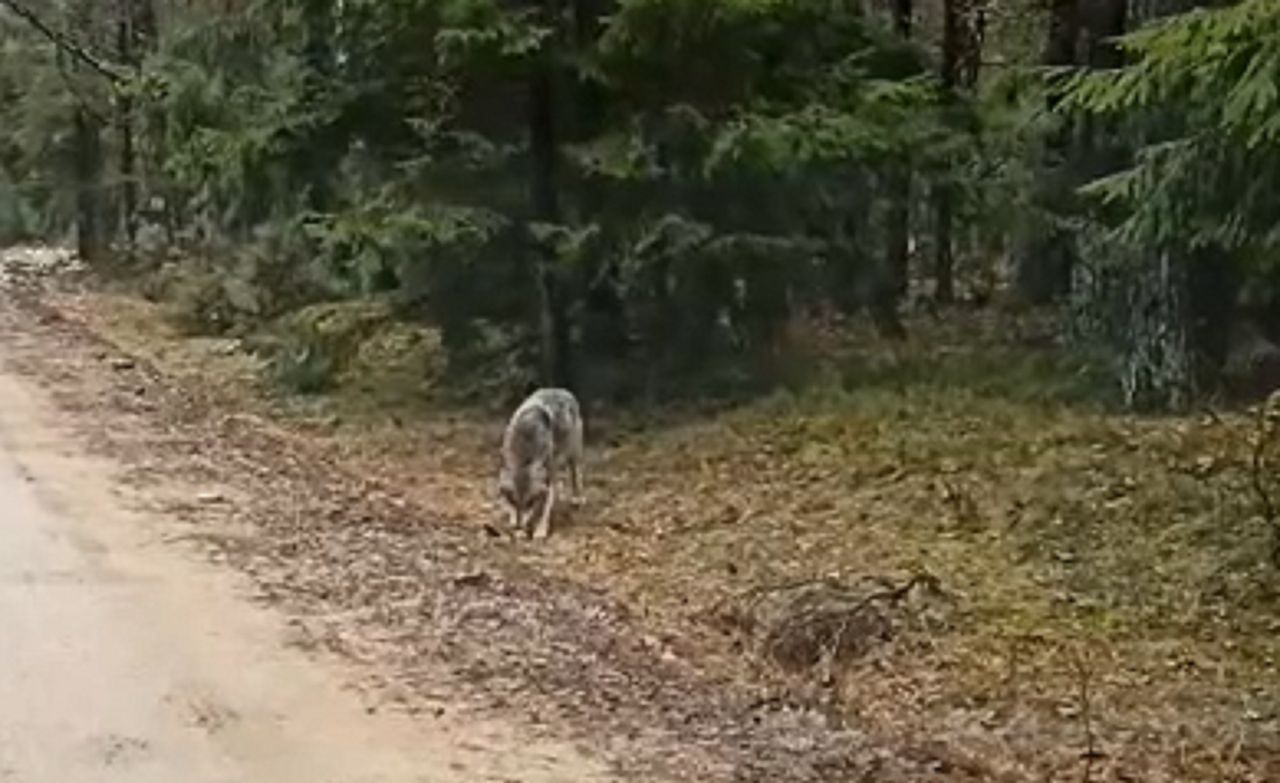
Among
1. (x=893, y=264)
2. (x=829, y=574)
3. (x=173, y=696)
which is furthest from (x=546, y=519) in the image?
(x=893, y=264)

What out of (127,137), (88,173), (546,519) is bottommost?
(546,519)

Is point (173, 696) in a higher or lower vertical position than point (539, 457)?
lower

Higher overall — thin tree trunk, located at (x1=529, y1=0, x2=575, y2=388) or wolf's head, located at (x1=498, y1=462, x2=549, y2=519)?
thin tree trunk, located at (x1=529, y1=0, x2=575, y2=388)

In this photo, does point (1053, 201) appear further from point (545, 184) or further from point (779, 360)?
point (545, 184)

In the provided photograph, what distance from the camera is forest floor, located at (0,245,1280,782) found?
896 cm

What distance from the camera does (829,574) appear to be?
1170 cm

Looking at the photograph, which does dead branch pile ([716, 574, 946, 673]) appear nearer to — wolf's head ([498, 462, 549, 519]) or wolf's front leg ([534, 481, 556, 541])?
wolf's front leg ([534, 481, 556, 541])

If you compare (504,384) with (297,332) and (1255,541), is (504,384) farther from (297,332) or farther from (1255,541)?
(1255,541)

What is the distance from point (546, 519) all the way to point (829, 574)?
10.3 ft

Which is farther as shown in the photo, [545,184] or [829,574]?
[545,184]

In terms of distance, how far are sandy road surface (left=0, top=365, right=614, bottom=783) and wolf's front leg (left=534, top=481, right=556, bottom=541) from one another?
2401 mm

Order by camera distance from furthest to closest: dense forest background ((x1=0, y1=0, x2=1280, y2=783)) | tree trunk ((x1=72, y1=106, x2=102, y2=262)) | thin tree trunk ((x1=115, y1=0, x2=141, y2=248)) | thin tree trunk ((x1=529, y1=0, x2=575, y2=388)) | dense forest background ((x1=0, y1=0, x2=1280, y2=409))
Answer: tree trunk ((x1=72, y1=106, x2=102, y2=262))
thin tree trunk ((x1=115, y1=0, x2=141, y2=248))
thin tree trunk ((x1=529, y1=0, x2=575, y2=388))
dense forest background ((x1=0, y1=0, x2=1280, y2=409))
dense forest background ((x1=0, y1=0, x2=1280, y2=783))

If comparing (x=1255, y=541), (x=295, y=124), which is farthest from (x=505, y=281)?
(x=1255, y=541)

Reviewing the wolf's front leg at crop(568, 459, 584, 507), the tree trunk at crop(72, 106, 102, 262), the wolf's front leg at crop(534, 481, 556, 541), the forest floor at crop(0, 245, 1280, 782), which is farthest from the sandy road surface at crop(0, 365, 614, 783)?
the tree trunk at crop(72, 106, 102, 262)
